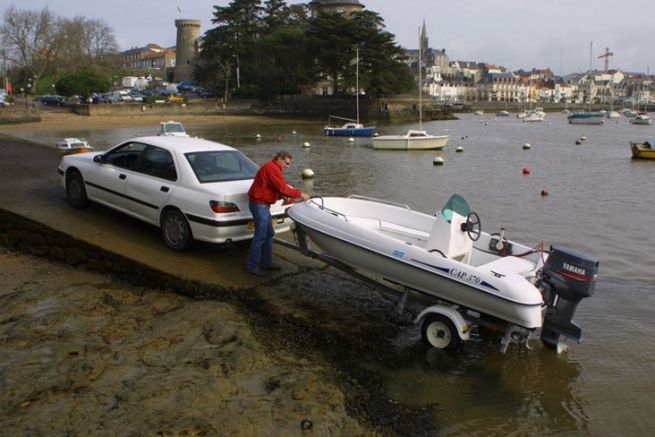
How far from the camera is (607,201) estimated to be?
20.7 meters

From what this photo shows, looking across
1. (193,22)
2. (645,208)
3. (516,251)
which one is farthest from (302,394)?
(193,22)

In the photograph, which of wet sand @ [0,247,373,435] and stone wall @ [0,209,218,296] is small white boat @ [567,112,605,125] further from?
wet sand @ [0,247,373,435]

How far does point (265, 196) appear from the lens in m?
7.53

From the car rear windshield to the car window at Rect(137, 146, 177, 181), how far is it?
295mm

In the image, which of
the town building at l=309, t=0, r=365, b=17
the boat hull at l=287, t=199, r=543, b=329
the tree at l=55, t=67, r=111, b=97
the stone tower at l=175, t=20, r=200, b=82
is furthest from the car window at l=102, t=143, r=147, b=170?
the stone tower at l=175, t=20, r=200, b=82

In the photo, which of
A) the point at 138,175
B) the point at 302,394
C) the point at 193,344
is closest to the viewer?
the point at 302,394

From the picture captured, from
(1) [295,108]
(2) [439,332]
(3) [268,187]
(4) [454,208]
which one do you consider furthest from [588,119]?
(2) [439,332]

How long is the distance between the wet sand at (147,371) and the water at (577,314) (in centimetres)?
112

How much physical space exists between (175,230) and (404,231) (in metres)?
3.20

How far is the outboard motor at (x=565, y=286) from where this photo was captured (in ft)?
20.0

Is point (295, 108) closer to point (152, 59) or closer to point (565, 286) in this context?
point (565, 286)

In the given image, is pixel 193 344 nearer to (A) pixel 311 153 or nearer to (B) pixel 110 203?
(B) pixel 110 203

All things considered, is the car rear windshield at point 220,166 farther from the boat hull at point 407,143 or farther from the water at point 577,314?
the boat hull at point 407,143

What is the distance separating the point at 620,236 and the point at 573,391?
10.1 meters
